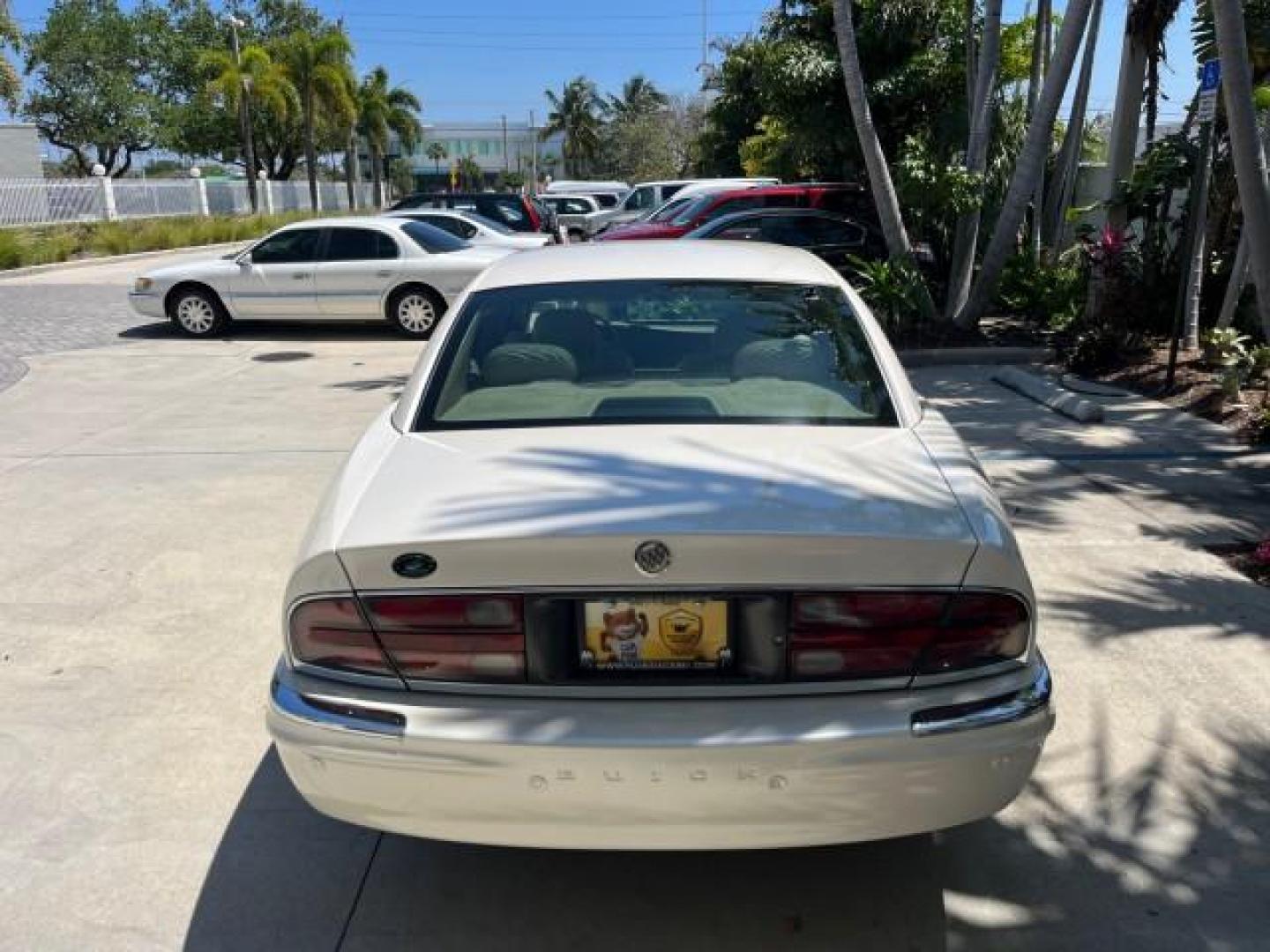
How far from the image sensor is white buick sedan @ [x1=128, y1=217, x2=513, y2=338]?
1252cm

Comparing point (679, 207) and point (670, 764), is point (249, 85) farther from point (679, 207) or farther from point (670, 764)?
point (670, 764)

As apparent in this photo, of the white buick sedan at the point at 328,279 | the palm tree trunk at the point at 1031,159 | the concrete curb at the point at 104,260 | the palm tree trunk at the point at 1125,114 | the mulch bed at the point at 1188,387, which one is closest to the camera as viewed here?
the mulch bed at the point at 1188,387

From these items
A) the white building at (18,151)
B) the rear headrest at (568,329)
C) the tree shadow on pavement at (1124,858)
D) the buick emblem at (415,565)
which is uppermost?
the white building at (18,151)

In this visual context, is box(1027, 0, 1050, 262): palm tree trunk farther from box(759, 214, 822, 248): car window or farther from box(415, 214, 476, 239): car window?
box(415, 214, 476, 239): car window

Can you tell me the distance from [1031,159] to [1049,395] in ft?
9.09

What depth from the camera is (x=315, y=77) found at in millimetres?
43094

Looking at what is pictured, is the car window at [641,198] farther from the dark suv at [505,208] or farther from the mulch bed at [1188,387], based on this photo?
the mulch bed at [1188,387]

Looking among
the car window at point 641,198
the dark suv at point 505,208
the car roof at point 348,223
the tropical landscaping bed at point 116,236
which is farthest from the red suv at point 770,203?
the tropical landscaping bed at point 116,236

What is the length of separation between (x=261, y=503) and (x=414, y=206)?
1517cm

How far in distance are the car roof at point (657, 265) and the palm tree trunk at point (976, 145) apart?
24.1ft

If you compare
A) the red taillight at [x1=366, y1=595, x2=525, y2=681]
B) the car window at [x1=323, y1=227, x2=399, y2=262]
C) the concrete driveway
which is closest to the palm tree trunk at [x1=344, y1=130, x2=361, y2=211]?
the car window at [x1=323, y1=227, x2=399, y2=262]

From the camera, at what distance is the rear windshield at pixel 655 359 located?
3.20 meters

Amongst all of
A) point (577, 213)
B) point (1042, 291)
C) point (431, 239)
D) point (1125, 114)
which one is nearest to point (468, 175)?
point (577, 213)

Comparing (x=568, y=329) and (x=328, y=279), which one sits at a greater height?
(x=568, y=329)
